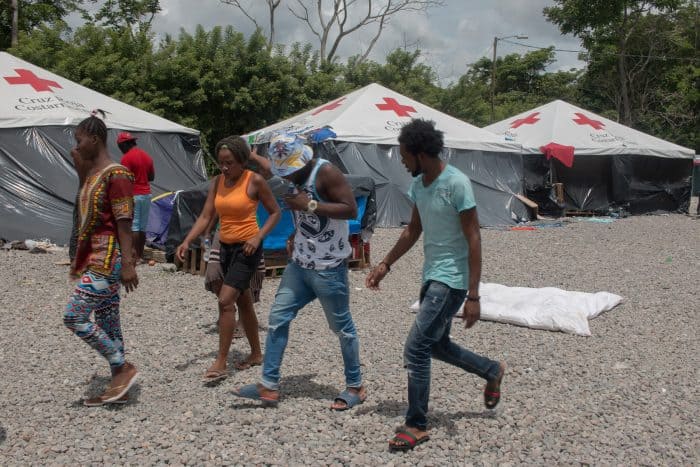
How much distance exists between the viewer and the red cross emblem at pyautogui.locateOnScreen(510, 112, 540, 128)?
19062 millimetres

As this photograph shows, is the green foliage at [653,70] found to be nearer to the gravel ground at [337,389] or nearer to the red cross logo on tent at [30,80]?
the red cross logo on tent at [30,80]

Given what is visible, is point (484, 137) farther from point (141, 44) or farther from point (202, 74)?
point (141, 44)

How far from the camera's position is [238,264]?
13.8 feet

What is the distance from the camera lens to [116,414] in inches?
147

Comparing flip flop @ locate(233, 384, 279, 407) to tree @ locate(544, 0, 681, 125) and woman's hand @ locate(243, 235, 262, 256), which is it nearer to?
woman's hand @ locate(243, 235, 262, 256)

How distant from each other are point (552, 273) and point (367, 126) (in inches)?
258

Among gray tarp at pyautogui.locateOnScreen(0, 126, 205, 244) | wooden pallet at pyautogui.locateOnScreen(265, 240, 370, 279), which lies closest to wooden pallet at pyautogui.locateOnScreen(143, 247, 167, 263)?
wooden pallet at pyautogui.locateOnScreen(265, 240, 370, 279)

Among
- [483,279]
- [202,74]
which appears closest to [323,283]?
[483,279]

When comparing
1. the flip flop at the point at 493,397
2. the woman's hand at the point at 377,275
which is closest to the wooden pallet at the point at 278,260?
the woman's hand at the point at 377,275

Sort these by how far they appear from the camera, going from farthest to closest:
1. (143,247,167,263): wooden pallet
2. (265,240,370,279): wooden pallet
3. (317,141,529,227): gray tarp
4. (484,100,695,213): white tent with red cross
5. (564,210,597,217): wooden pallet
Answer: (564,210,597,217): wooden pallet < (484,100,695,213): white tent with red cross < (317,141,529,227): gray tarp < (143,247,167,263): wooden pallet < (265,240,370,279): wooden pallet

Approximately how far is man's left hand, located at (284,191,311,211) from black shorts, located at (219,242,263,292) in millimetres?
807

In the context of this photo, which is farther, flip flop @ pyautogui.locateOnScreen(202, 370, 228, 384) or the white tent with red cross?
the white tent with red cross

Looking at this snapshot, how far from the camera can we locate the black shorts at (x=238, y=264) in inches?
165

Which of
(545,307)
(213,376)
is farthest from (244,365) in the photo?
(545,307)
